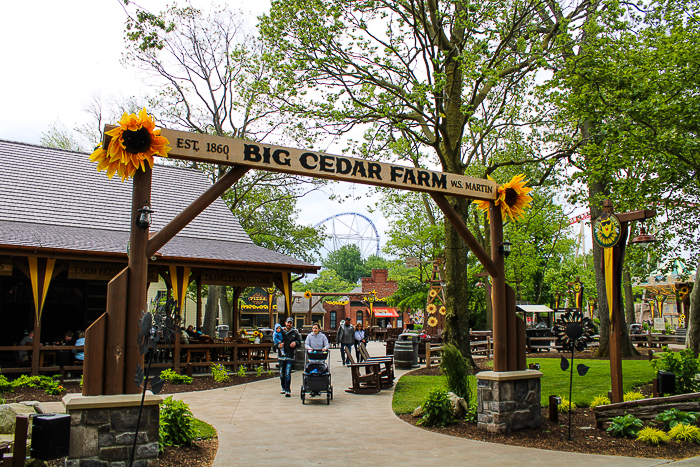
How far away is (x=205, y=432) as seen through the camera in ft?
23.7

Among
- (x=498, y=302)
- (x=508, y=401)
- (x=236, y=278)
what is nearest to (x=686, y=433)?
(x=508, y=401)

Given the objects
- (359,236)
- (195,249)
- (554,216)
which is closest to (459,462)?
(195,249)

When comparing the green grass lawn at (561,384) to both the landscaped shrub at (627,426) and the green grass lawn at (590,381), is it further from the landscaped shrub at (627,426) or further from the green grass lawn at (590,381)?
the landscaped shrub at (627,426)

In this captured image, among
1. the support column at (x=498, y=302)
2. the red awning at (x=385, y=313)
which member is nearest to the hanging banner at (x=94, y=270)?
the support column at (x=498, y=302)

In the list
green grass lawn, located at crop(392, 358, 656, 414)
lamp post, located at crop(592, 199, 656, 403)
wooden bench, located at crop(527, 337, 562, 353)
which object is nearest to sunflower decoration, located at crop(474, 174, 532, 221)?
lamp post, located at crop(592, 199, 656, 403)

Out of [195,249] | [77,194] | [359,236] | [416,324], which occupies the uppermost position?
[359,236]

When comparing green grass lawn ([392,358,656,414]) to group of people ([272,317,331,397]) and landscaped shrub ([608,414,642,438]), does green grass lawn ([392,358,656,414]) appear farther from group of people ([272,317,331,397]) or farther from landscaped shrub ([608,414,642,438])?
landscaped shrub ([608,414,642,438])

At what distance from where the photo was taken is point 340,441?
7.04m

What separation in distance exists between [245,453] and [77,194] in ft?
40.6

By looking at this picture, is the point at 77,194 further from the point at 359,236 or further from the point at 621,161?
the point at 359,236

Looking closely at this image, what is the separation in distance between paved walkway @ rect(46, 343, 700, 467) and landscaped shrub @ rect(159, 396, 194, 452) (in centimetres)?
47

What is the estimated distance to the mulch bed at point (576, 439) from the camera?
6477mm

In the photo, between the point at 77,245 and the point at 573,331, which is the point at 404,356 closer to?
the point at 573,331

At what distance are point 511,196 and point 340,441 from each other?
446 cm
